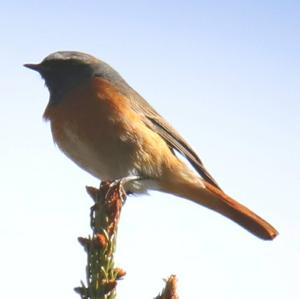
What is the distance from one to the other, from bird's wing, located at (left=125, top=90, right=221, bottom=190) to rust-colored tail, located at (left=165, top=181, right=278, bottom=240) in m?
0.12

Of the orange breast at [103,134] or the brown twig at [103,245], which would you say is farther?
the orange breast at [103,134]

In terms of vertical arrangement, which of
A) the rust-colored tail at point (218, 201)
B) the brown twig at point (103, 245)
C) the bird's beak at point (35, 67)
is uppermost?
the bird's beak at point (35, 67)

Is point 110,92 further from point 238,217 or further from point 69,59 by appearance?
point 238,217

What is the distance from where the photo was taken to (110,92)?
18.3ft

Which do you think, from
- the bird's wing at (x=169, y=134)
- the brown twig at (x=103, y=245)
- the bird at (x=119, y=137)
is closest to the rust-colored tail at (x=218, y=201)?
the bird at (x=119, y=137)

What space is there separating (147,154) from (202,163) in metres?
0.87

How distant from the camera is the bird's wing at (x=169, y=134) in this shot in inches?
235

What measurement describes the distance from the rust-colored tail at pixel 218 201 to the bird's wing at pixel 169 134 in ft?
0.41

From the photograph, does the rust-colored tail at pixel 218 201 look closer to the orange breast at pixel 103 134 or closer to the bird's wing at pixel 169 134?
the bird's wing at pixel 169 134

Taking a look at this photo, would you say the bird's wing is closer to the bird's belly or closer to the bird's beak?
the bird's belly

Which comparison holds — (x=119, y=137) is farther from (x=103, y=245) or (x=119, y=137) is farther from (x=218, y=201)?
(x=103, y=245)

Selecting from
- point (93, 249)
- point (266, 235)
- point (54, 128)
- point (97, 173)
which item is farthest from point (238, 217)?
point (93, 249)

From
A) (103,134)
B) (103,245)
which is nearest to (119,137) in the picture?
(103,134)

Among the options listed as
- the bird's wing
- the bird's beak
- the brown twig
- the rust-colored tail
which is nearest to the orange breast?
Result: the bird's wing
